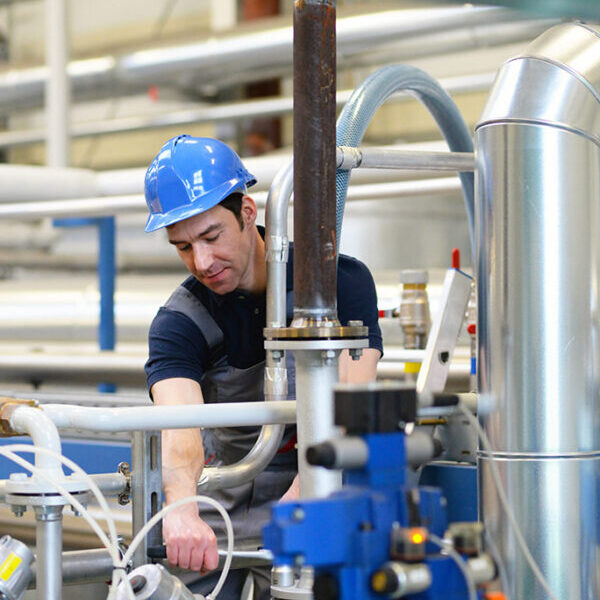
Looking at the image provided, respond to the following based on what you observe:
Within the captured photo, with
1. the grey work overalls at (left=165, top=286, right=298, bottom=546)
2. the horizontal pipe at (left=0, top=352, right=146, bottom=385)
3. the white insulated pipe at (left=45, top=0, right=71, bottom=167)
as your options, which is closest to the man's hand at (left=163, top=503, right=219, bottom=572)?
the grey work overalls at (left=165, top=286, right=298, bottom=546)

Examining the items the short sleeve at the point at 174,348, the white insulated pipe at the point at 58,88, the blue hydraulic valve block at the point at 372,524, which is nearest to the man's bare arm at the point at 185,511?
the short sleeve at the point at 174,348

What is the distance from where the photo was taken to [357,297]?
4.58ft

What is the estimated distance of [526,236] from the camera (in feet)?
3.11

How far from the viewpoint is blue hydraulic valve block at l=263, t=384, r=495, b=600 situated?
0.65m

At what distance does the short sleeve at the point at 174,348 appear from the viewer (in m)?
1.33

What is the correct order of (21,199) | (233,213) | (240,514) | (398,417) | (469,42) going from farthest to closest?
(469,42) → (21,199) → (240,514) → (233,213) → (398,417)

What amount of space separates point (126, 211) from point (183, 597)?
1255mm

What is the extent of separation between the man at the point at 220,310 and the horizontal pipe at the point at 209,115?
186cm

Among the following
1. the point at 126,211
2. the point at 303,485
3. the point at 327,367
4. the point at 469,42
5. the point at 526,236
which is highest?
the point at 469,42

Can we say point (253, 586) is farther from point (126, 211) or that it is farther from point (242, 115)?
point (242, 115)

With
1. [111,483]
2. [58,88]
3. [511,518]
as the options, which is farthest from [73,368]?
[511,518]

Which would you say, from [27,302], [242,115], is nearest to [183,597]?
[27,302]

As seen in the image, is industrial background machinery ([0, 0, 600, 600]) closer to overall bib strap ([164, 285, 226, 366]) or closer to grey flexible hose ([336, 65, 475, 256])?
grey flexible hose ([336, 65, 475, 256])

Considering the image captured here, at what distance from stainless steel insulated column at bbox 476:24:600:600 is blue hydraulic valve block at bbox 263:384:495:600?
23 cm
